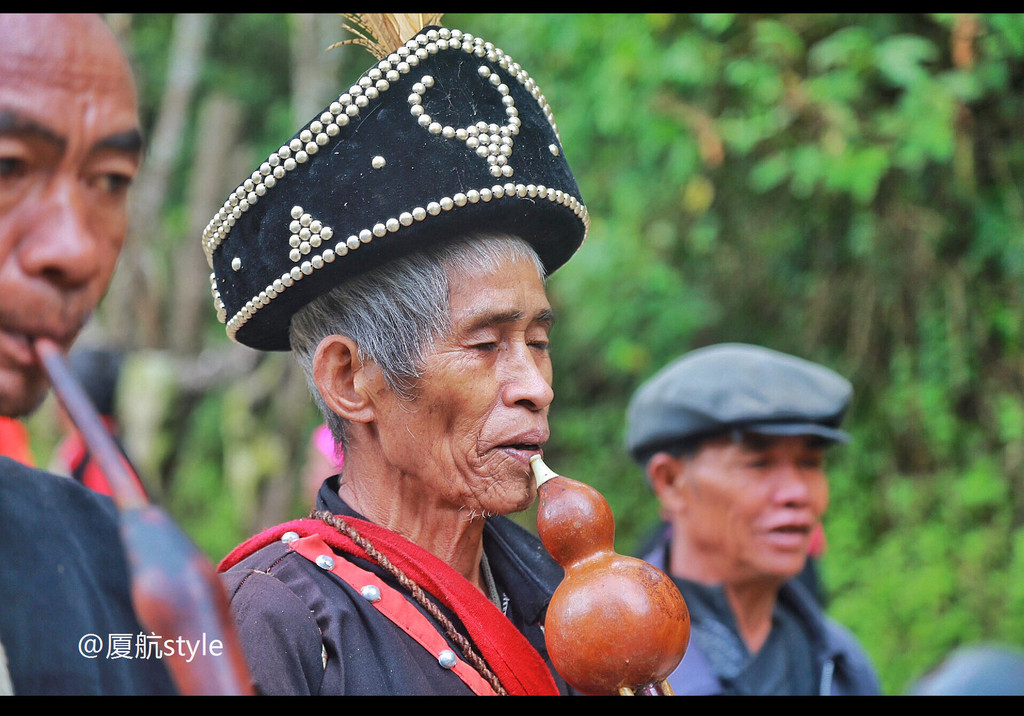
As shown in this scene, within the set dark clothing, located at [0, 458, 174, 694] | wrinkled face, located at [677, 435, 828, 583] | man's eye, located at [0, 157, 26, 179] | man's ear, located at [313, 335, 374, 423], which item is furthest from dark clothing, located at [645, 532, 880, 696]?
man's eye, located at [0, 157, 26, 179]

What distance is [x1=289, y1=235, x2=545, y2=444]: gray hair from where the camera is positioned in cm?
170

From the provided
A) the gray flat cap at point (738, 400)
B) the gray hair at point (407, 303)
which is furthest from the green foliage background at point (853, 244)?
the gray hair at point (407, 303)

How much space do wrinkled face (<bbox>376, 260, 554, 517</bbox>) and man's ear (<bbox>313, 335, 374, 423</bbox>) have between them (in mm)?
40

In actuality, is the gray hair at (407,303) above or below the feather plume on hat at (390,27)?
below

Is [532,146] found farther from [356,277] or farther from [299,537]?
[299,537]

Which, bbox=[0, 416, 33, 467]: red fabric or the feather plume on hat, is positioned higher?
the feather plume on hat

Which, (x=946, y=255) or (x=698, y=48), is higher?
(x=698, y=48)

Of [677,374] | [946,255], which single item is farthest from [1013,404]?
[677,374]

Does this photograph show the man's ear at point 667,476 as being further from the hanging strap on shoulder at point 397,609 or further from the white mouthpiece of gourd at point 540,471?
the hanging strap on shoulder at point 397,609

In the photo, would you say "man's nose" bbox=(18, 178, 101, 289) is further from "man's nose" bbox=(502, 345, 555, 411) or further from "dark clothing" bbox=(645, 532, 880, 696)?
"dark clothing" bbox=(645, 532, 880, 696)

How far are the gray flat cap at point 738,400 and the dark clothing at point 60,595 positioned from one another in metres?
2.09

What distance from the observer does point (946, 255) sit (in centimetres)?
527

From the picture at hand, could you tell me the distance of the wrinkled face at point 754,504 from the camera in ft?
9.91
